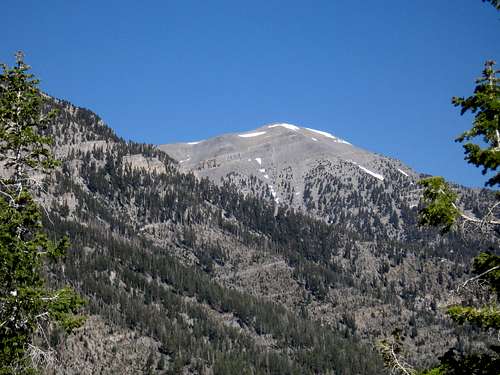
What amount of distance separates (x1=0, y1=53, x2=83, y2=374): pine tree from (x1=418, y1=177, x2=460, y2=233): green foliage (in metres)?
15.9

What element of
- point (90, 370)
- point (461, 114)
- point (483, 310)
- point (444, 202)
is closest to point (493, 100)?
point (461, 114)

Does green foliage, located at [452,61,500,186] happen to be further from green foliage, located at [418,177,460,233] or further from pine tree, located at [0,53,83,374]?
pine tree, located at [0,53,83,374]

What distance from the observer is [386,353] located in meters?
26.9

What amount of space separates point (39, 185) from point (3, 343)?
6.82 metres

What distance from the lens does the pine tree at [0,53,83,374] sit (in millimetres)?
26547

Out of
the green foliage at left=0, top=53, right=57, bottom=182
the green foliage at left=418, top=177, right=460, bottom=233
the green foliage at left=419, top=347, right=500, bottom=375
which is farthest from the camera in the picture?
the green foliage at left=0, top=53, right=57, bottom=182

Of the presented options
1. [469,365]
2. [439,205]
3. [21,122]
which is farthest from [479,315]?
[21,122]

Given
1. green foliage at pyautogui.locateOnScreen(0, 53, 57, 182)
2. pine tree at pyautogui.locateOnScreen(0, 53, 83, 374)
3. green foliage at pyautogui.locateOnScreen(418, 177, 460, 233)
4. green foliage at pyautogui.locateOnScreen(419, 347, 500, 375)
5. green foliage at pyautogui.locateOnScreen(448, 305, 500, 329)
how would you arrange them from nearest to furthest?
green foliage at pyautogui.locateOnScreen(419, 347, 500, 375) → green foliage at pyautogui.locateOnScreen(448, 305, 500, 329) → green foliage at pyautogui.locateOnScreen(418, 177, 460, 233) → pine tree at pyautogui.locateOnScreen(0, 53, 83, 374) → green foliage at pyautogui.locateOnScreen(0, 53, 57, 182)

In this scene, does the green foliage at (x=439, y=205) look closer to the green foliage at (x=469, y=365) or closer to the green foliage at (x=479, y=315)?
the green foliage at (x=479, y=315)

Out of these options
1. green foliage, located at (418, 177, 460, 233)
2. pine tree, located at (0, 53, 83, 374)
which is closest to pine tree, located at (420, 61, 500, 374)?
green foliage, located at (418, 177, 460, 233)

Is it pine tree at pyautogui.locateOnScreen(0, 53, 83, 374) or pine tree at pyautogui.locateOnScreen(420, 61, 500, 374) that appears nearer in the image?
pine tree at pyautogui.locateOnScreen(420, 61, 500, 374)

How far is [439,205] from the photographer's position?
2033 cm

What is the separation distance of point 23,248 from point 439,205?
17324mm

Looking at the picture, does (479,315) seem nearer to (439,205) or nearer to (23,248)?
(439,205)
